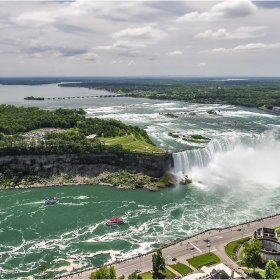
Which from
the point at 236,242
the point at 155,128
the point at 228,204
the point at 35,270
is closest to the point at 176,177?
the point at 228,204

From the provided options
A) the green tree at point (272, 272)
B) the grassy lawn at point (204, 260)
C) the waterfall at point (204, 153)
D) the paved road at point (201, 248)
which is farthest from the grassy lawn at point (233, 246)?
the waterfall at point (204, 153)

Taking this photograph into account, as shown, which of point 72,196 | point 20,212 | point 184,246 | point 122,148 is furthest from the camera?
point 122,148

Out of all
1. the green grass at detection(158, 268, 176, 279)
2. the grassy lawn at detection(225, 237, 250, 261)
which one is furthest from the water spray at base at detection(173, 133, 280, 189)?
the green grass at detection(158, 268, 176, 279)

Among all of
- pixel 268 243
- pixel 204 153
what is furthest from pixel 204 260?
pixel 204 153

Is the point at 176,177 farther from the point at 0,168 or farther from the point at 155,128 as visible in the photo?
the point at 155,128

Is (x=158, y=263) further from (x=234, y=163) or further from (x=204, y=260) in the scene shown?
(x=234, y=163)

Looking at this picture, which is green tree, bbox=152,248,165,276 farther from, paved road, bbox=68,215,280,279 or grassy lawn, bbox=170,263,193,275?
grassy lawn, bbox=170,263,193,275

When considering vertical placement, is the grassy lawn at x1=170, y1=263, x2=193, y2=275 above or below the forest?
below
